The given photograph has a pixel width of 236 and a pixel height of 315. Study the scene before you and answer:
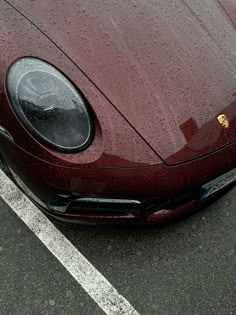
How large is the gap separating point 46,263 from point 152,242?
591 millimetres

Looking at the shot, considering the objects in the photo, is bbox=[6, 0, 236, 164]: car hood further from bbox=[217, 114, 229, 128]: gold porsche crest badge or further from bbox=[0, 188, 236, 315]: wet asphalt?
bbox=[0, 188, 236, 315]: wet asphalt

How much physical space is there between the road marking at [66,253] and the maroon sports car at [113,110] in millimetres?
261

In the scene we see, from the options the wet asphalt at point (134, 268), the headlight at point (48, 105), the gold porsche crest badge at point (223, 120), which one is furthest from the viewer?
the wet asphalt at point (134, 268)

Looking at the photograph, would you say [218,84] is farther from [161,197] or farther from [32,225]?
[32,225]

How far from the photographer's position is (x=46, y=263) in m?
2.27

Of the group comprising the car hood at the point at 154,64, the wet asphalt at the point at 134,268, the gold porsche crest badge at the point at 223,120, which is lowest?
the wet asphalt at the point at 134,268

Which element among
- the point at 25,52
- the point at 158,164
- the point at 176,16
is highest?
the point at 25,52

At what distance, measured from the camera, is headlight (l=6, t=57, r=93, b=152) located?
1.81 meters

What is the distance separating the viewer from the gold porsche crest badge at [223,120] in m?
2.03

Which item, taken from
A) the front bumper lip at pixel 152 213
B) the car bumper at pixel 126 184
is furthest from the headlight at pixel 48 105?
the front bumper lip at pixel 152 213

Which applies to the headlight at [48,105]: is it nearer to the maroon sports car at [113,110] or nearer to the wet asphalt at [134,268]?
the maroon sports car at [113,110]

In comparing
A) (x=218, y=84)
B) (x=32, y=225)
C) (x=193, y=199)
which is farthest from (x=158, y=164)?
(x=32, y=225)

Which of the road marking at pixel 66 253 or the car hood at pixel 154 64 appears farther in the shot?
the road marking at pixel 66 253

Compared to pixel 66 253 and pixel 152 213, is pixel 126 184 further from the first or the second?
pixel 66 253
